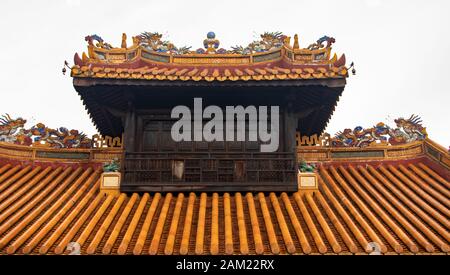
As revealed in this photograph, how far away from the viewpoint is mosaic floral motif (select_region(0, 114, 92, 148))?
11.0 meters

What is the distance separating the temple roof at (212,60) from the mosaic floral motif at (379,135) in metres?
1.89

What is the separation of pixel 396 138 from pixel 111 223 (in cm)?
741

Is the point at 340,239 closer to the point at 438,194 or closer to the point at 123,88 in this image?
the point at 438,194

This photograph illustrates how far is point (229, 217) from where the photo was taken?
788cm

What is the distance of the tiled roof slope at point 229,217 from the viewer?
684cm

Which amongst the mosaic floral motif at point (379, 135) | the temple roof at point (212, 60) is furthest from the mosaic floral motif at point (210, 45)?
the mosaic floral motif at point (379, 135)

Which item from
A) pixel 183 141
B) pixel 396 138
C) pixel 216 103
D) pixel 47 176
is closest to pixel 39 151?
pixel 47 176

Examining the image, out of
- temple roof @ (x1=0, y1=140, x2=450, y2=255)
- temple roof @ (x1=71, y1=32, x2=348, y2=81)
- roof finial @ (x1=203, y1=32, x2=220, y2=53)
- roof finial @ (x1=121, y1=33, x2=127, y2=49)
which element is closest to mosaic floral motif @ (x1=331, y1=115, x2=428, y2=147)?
temple roof @ (x1=0, y1=140, x2=450, y2=255)

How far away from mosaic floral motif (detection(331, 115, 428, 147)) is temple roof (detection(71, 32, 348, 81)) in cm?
A: 189

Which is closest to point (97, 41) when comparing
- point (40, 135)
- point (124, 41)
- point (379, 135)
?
point (124, 41)

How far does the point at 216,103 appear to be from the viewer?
10.6 meters

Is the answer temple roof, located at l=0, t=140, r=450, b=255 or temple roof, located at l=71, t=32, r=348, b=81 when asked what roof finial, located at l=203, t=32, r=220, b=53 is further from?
temple roof, located at l=0, t=140, r=450, b=255

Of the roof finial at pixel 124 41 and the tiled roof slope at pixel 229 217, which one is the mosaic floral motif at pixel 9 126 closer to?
the tiled roof slope at pixel 229 217
